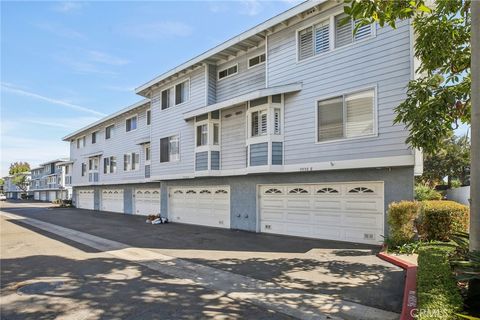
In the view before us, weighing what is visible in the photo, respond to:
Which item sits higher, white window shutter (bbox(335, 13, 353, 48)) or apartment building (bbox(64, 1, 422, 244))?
white window shutter (bbox(335, 13, 353, 48))

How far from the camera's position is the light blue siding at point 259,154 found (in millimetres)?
12781

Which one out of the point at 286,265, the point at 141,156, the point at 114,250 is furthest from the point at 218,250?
the point at 141,156

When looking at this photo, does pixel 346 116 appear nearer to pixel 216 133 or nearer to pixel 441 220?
pixel 441 220

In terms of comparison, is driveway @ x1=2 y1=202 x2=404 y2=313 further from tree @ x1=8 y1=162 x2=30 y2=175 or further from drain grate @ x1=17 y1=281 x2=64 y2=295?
tree @ x1=8 y1=162 x2=30 y2=175

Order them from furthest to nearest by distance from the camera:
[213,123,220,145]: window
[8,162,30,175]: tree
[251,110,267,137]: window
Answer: [8,162,30,175]: tree, [213,123,220,145]: window, [251,110,267,137]: window

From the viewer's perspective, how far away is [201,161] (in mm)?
15977

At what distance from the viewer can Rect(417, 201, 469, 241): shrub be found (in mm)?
9039

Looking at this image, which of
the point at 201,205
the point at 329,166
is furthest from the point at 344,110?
the point at 201,205

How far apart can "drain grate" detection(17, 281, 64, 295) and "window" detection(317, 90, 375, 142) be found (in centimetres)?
908

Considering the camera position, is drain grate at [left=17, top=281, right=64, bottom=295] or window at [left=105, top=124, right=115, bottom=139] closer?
drain grate at [left=17, top=281, right=64, bottom=295]

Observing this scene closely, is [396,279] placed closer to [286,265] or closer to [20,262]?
[286,265]

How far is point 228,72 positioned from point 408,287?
13144 millimetres

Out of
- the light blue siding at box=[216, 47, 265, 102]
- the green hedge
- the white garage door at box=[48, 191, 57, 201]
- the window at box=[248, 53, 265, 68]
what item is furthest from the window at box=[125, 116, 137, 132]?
the white garage door at box=[48, 191, 57, 201]

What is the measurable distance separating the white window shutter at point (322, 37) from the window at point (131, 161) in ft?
57.1
